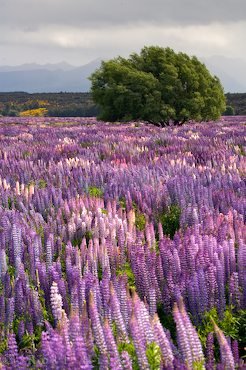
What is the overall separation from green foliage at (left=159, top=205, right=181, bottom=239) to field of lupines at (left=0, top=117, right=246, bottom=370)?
0.01m

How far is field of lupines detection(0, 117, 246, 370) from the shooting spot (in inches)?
85.8

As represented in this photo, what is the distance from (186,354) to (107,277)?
1.16m

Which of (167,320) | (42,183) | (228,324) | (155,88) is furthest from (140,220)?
(155,88)

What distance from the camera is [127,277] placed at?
11.7 feet

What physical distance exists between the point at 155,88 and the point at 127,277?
26521mm

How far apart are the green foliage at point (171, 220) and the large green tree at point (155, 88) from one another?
22.7 m

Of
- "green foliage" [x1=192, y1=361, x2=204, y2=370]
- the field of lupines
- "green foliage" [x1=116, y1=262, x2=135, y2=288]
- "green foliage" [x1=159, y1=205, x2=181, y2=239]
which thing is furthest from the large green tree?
"green foliage" [x1=192, y1=361, x2=204, y2=370]

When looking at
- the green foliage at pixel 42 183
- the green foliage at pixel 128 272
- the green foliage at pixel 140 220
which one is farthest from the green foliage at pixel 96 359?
the green foliage at pixel 42 183

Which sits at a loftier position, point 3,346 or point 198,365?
point 198,365

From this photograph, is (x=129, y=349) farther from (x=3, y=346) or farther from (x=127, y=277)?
(x=127, y=277)

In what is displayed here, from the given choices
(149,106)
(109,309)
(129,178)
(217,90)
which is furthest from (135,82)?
(109,309)

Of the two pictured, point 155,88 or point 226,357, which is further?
point 155,88

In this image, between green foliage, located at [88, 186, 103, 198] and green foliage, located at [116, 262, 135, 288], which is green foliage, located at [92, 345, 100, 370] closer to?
green foliage, located at [116, 262, 135, 288]

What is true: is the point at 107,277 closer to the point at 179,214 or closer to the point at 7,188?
the point at 179,214
